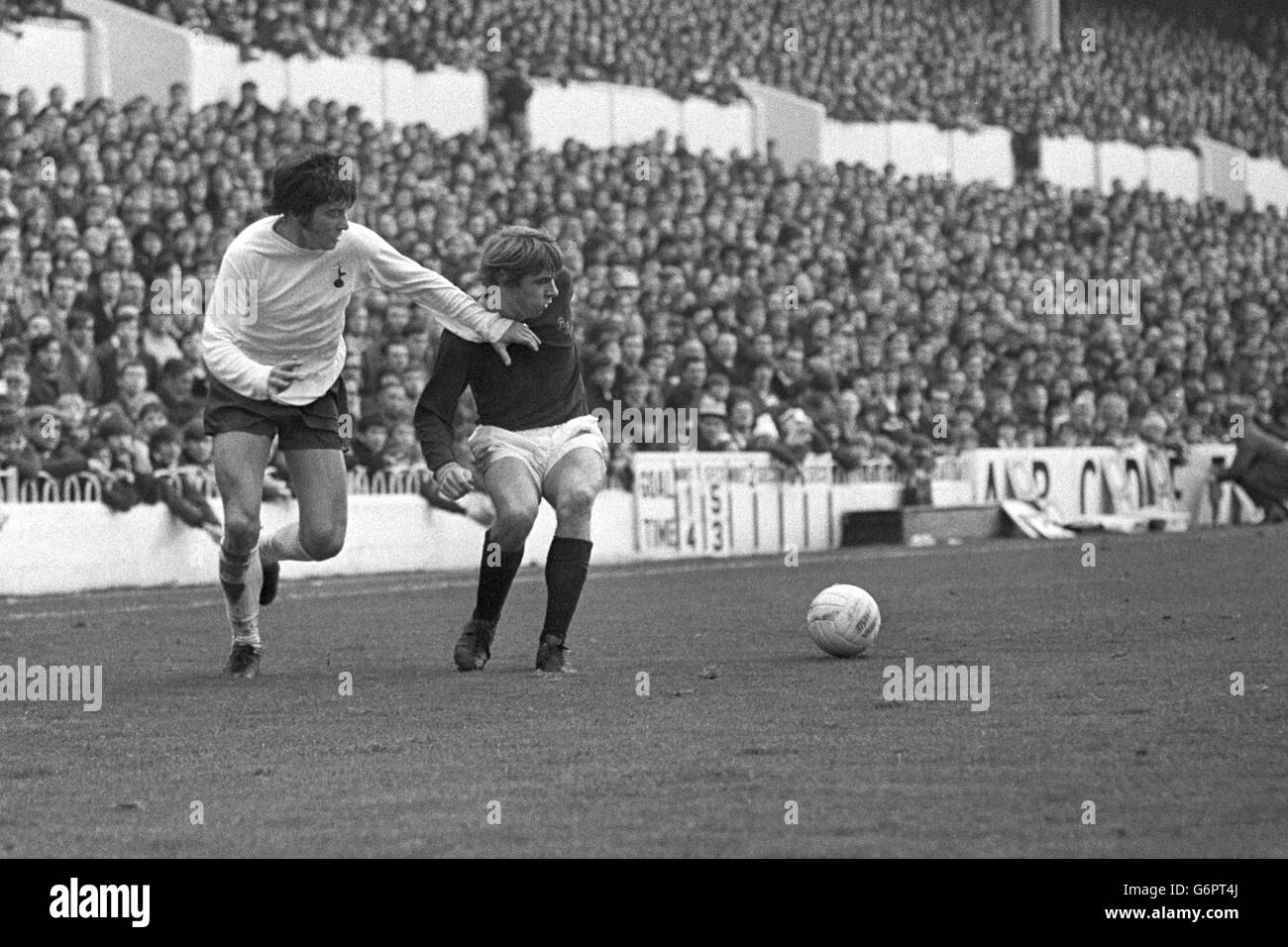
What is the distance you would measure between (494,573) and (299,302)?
1474mm

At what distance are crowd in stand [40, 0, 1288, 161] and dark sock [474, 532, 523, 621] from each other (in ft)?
56.9

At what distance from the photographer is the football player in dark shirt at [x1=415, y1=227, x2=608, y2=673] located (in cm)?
1034

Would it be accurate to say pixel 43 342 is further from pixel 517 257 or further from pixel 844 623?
pixel 844 623

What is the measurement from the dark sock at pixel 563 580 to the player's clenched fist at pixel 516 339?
0.86 meters

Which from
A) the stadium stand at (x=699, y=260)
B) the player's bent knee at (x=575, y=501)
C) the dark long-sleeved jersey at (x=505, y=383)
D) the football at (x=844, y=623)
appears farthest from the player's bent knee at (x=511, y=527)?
the stadium stand at (x=699, y=260)

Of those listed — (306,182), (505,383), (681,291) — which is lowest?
(505,383)

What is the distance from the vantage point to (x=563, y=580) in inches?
408

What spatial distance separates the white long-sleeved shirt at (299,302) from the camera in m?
10.1

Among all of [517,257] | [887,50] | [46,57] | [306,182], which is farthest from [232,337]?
[887,50]

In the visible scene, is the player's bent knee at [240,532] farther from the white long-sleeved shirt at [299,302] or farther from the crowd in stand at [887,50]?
the crowd in stand at [887,50]

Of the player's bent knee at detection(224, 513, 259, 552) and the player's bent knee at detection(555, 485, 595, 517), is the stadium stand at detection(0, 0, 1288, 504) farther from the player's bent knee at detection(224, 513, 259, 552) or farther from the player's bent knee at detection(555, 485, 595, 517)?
the player's bent knee at detection(555, 485, 595, 517)

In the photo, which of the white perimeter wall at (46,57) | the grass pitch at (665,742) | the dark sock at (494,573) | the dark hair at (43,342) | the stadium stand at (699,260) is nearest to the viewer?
the grass pitch at (665,742)

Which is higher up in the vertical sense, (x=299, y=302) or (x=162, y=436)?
(x=299, y=302)
